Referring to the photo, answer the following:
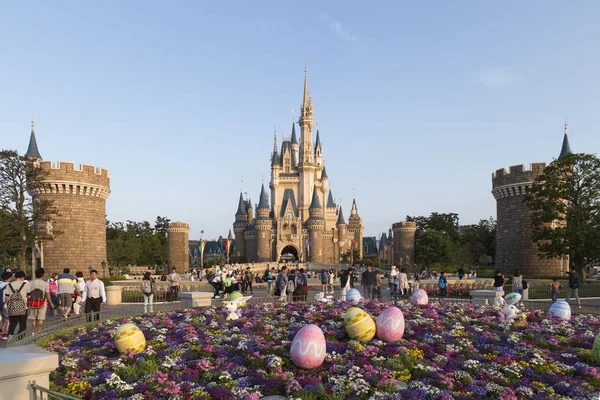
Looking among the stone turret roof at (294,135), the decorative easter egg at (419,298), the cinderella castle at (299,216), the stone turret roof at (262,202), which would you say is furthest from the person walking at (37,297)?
the stone turret roof at (294,135)

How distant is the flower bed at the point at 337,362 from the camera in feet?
26.0

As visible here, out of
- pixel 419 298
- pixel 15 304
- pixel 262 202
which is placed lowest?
pixel 419 298

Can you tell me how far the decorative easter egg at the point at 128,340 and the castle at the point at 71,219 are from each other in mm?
29041

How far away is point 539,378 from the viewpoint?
8609mm

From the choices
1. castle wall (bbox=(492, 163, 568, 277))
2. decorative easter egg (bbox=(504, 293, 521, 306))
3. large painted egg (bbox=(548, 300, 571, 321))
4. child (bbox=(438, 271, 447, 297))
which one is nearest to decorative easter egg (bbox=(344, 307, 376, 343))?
decorative easter egg (bbox=(504, 293, 521, 306))

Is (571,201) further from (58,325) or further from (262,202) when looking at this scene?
(262,202)

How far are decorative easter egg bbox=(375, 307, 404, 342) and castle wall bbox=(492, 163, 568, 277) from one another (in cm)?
3272

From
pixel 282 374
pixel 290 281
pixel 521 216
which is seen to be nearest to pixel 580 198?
pixel 521 216

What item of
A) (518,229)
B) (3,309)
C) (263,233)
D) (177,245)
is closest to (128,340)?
(3,309)

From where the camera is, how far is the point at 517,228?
41.3 m

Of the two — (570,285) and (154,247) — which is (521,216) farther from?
(154,247)

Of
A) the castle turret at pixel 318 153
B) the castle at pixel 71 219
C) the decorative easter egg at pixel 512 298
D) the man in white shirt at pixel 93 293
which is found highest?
the castle turret at pixel 318 153

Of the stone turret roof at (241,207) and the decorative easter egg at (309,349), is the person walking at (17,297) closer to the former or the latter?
the decorative easter egg at (309,349)

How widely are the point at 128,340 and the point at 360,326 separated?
4.81 m
